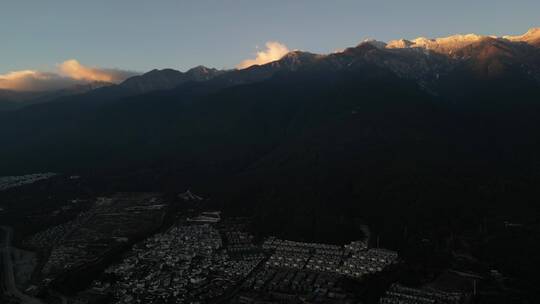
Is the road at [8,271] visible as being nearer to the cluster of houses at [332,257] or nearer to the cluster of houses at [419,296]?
the cluster of houses at [332,257]

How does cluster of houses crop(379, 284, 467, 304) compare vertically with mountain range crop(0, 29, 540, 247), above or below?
below

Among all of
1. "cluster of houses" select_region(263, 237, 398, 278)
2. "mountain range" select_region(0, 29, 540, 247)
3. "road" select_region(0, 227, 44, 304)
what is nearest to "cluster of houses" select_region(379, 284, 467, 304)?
"cluster of houses" select_region(263, 237, 398, 278)

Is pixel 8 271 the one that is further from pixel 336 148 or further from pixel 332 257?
pixel 336 148

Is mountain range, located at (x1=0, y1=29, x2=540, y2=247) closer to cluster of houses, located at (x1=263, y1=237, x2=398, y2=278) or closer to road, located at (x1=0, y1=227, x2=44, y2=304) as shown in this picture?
cluster of houses, located at (x1=263, y1=237, x2=398, y2=278)

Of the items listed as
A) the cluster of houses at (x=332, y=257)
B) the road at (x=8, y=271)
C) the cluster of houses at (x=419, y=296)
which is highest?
the cluster of houses at (x=332, y=257)

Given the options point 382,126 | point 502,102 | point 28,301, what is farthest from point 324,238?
point 502,102

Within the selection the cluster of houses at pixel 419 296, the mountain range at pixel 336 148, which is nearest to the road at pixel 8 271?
the mountain range at pixel 336 148

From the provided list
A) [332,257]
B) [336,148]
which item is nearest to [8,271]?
[332,257]
